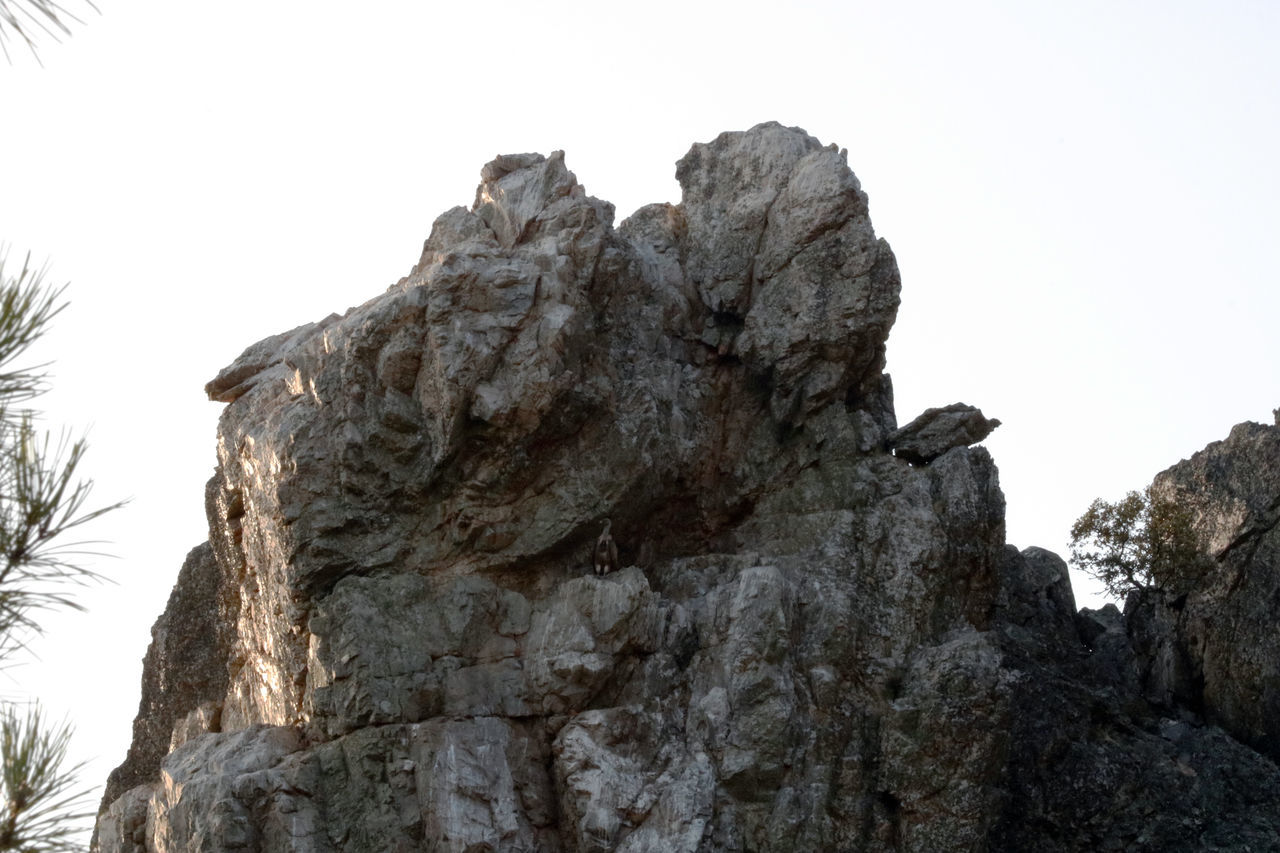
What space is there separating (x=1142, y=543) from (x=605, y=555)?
12686 mm

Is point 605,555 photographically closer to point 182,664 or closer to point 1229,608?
point 182,664

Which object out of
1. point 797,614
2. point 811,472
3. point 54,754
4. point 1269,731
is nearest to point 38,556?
point 54,754

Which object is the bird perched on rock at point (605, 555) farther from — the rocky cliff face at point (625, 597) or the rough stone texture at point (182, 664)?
the rough stone texture at point (182, 664)

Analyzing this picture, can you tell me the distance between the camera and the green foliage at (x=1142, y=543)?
3303 centimetres

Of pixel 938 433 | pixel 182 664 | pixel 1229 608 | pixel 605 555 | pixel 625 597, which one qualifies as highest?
pixel 938 433

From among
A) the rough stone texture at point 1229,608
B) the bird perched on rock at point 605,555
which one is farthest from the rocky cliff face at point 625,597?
the rough stone texture at point 1229,608

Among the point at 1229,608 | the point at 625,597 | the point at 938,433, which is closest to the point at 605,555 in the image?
the point at 625,597

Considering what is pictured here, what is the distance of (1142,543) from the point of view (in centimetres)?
3406

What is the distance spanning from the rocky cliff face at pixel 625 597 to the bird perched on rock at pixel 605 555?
1.44 ft

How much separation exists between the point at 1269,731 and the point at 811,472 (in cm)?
978

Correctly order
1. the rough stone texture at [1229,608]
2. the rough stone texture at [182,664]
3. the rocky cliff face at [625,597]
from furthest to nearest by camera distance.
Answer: the rough stone texture at [182,664] < the rough stone texture at [1229,608] < the rocky cliff face at [625,597]

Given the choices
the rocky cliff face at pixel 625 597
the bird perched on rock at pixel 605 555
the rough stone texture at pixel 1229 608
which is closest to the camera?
the rocky cliff face at pixel 625 597

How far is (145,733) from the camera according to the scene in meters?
31.4

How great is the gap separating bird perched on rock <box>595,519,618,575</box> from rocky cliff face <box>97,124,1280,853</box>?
438 mm
